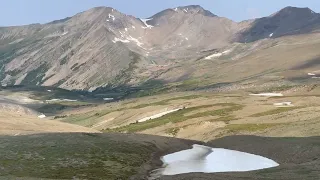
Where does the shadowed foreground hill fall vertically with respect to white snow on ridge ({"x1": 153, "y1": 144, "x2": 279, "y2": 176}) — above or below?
above

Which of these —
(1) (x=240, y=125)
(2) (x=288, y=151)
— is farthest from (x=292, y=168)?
(1) (x=240, y=125)

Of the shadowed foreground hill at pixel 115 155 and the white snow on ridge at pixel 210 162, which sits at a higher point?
the shadowed foreground hill at pixel 115 155

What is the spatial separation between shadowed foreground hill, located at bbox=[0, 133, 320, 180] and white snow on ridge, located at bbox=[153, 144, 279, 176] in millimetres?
2322

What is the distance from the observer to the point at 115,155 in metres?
77.6

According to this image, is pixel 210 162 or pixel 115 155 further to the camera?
pixel 210 162

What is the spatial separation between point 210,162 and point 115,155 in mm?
18112

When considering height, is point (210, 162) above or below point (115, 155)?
below

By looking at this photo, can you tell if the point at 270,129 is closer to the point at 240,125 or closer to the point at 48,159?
the point at 240,125

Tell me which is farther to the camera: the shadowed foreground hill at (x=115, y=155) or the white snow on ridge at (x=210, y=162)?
the white snow on ridge at (x=210, y=162)

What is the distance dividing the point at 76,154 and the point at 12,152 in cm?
1044

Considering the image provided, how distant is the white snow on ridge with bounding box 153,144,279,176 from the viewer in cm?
7281

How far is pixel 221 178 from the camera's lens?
193 ft

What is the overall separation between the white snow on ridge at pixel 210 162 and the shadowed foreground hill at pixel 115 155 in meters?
2.32

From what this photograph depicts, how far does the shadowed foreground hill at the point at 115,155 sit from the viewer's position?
60531 millimetres
